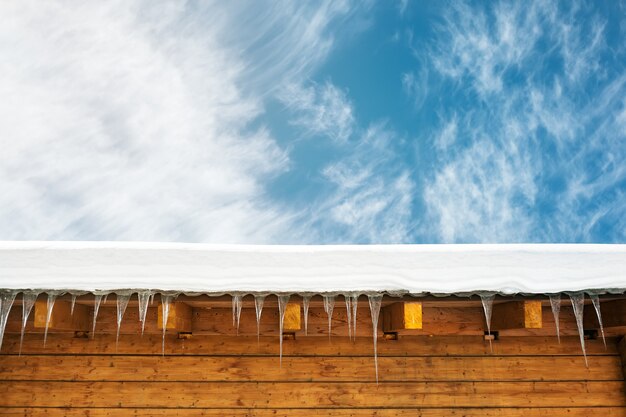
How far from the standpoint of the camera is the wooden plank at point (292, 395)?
3.66 meters

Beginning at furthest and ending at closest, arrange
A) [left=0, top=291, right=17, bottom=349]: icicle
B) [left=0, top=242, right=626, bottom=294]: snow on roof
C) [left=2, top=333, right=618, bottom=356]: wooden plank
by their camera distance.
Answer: [left=2, top=333, right=618, bottom=356]: wooden plank → [left=0, top=291, right=17, bottom=349]: icicle → [left=0, top=242, right=626, bottom=294]: snow on roof

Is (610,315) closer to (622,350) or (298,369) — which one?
(622,350)

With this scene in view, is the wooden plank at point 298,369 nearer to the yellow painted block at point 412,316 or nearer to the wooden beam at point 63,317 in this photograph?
the wooden beam at point 63,317

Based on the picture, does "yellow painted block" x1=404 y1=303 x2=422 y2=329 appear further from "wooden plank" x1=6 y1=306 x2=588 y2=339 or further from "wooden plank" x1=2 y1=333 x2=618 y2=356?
"wooden plank" x1=2 y1=333 x2=618 y2=356

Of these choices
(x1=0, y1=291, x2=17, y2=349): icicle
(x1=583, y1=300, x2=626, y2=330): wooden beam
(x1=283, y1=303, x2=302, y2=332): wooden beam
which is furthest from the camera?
(x1=583, y1=300, x2=626, y2=330): wooden beam

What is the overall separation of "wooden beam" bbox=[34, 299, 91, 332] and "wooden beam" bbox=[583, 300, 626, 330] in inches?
129

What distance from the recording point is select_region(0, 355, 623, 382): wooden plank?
3.70 metres

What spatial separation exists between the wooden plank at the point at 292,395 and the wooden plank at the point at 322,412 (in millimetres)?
33

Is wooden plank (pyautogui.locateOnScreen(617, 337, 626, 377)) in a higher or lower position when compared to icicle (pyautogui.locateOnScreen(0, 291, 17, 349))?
lower

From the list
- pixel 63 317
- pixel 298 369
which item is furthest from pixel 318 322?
pixel 63 317

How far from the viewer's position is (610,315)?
329 centimetres

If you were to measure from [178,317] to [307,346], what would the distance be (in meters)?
0.99

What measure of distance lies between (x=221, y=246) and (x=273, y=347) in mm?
1628

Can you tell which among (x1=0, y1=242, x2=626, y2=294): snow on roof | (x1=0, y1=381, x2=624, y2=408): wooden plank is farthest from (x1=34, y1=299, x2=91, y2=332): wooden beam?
(x1=0, y1=242, x2=626, y2=294): snow on roof
